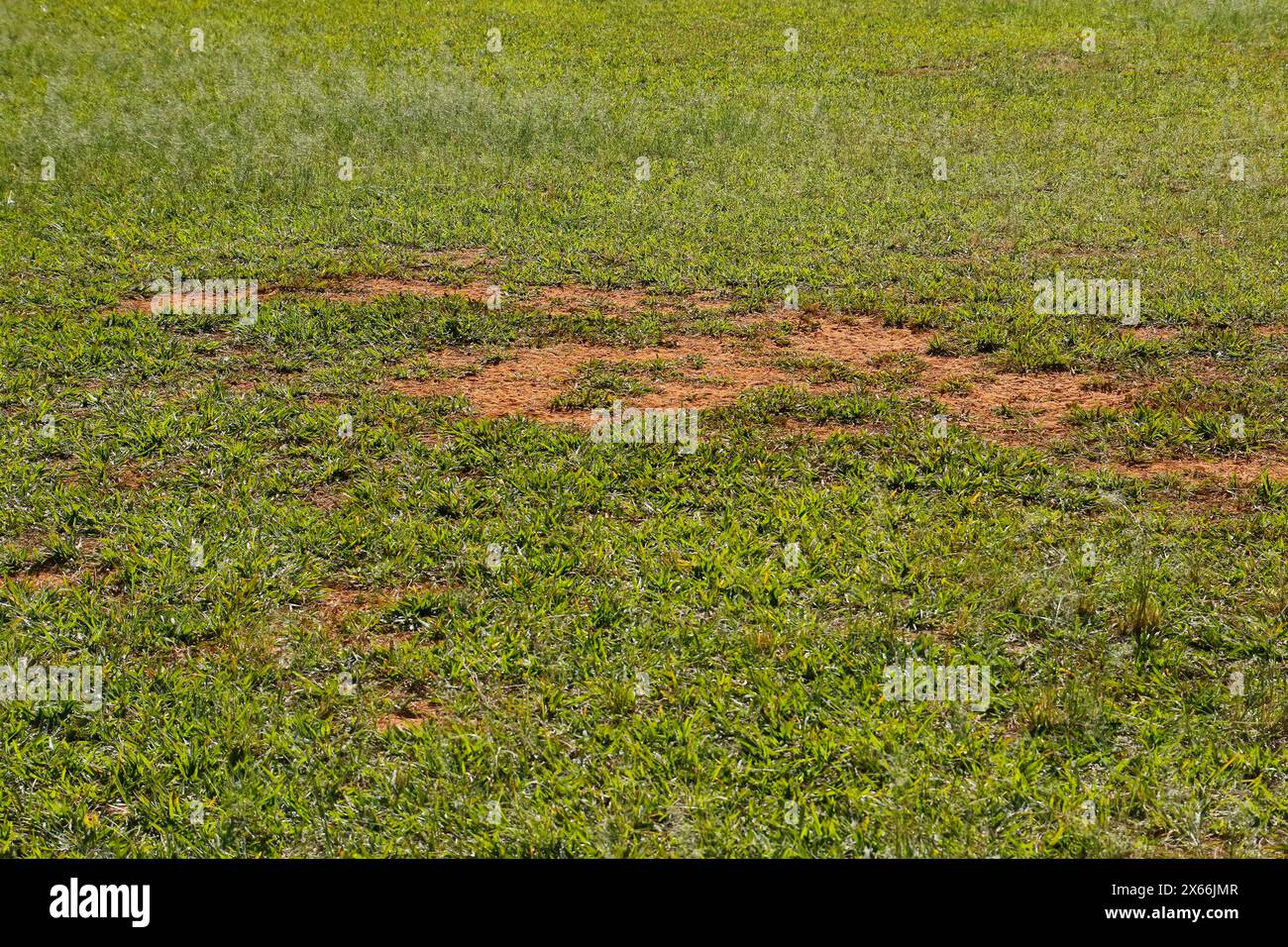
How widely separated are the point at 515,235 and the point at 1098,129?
7.52 m

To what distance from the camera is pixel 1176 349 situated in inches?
265

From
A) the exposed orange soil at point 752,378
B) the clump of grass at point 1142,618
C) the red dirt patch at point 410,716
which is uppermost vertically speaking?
the exposed orange soil at point 752,378

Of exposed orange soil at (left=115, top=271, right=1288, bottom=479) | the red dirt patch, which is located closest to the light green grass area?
the red dirt patch

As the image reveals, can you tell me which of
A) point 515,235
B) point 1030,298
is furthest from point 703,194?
point 1030,298

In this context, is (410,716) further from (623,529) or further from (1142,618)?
(1142,618)

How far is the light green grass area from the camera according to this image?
3428 millimetres

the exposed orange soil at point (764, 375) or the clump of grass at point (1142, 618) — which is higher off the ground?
the exposed orange soil at point (764, 375)

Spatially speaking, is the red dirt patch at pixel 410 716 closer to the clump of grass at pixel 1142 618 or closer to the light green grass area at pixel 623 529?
the light green grass area at pixel 623 529

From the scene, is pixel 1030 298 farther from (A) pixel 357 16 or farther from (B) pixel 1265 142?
(A) pixel 357 16

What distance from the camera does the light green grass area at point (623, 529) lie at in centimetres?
343

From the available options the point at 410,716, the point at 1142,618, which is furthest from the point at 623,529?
A: the point at 1142,618

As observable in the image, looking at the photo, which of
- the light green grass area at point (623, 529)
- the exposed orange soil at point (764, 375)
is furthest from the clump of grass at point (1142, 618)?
the exposed orange soil at point (764, 375)

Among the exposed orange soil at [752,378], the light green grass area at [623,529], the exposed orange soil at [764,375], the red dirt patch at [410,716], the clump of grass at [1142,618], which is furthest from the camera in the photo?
the exposed orange soil at [752,378]

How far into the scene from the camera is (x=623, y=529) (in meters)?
4.90
